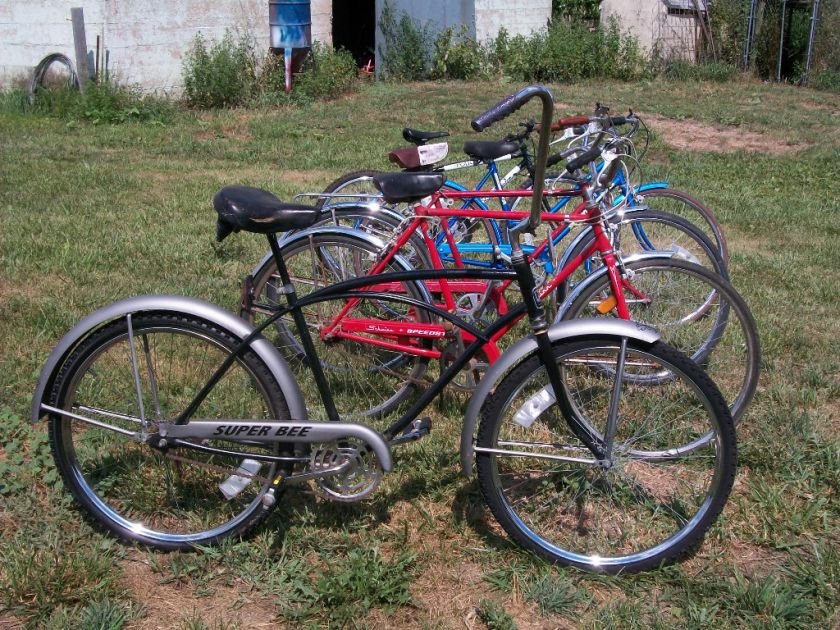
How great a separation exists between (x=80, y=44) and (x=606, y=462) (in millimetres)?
9343

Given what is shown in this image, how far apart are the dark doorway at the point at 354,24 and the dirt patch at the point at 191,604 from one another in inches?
509

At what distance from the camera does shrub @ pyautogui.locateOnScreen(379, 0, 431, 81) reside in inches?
493

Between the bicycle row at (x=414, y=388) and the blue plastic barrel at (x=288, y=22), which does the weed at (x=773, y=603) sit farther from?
the blue plastic barrel at (x=288, y=22)

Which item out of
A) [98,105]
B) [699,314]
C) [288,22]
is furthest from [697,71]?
[699,314]

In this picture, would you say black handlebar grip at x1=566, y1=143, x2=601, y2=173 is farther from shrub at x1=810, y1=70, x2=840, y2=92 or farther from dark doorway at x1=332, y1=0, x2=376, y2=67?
dark doorway at x1=332, y1=0, x2=376, y2=67

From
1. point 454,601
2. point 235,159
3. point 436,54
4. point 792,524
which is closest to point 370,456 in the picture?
point 454,601

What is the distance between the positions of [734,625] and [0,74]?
34.8 ft

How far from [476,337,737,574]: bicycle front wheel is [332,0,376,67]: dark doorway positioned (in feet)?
40.8

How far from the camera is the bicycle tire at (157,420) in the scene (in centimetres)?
281

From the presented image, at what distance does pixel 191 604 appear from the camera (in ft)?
9.03

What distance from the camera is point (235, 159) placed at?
8664 millimetres

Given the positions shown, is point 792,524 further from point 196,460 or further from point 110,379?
point 110,379

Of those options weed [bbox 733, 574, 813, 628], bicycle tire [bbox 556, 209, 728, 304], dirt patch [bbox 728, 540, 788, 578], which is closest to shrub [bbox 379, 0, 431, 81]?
bicycle tire [bbox 556, 209, 728, 304]

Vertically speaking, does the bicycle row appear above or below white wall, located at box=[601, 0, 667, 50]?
below
